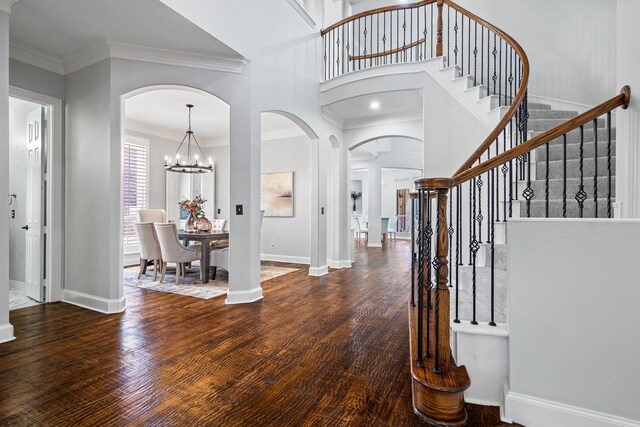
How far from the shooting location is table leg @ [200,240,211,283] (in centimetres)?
482

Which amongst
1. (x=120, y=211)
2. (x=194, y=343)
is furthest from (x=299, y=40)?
(x=194, y=343)

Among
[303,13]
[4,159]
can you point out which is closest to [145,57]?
[4,159]

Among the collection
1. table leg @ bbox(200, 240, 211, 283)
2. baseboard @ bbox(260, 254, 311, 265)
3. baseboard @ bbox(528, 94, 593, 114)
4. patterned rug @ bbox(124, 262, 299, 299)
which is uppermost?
baseboard @ bbox(528, 94, 593, 114)

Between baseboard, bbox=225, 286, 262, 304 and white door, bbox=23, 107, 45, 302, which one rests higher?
white door, bbox=23, 107, 45, 302

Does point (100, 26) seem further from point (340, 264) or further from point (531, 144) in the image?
point (340, 264)

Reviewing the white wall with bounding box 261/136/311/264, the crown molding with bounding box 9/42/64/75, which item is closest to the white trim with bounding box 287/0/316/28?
the white wall with bounding box 261/136/311/264

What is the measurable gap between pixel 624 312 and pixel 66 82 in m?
5.25

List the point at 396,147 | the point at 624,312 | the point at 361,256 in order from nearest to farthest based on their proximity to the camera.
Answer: the point at 624,312
the point at 361,256
the point at 396,147

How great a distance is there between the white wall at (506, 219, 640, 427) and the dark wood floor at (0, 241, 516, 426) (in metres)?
0.33

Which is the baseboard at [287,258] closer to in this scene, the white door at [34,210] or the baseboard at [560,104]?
the white door at [34,210]

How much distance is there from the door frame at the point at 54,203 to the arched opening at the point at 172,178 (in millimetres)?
656

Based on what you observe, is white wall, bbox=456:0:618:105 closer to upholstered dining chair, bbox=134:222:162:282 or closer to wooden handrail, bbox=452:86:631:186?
wooden handrail, bbox=452:86:631:186

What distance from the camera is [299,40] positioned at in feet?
15.9

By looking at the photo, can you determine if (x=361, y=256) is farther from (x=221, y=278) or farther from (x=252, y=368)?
(x=252, y=368)
